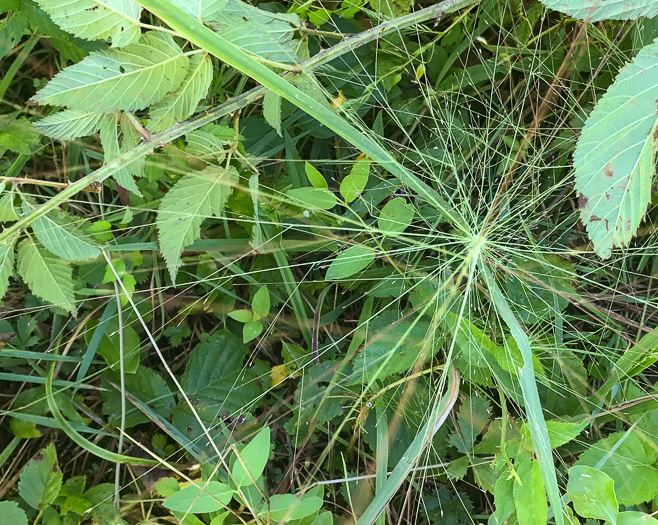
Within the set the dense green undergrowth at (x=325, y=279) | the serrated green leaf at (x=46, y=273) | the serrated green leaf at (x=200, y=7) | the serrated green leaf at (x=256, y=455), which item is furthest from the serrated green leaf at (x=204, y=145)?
the serrated green leaf at (x=256, y=455)

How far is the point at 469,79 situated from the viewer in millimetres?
1196

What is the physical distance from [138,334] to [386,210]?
758 millimetres

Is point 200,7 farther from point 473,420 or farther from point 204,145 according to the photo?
point 473,420

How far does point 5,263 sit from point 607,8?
122 cm

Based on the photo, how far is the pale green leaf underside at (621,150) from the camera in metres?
0.79

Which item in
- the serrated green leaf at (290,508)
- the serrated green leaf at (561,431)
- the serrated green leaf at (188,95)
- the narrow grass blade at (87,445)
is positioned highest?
the serrated green leaf at (188,95)

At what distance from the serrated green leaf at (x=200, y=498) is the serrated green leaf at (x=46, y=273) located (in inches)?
17.3

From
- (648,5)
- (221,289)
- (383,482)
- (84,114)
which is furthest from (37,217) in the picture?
(648,5)

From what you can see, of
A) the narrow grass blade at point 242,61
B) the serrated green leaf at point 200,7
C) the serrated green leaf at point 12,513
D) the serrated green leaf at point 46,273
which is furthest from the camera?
the serrated green leaf at point 12,513

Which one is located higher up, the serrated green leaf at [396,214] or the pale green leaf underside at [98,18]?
the pale green leaf underside at [98,18]

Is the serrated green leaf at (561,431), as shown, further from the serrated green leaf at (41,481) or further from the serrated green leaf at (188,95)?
the serrated green leaf at (41,481)

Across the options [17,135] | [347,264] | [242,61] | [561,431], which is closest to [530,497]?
[561,431]

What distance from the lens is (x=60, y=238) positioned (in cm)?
98

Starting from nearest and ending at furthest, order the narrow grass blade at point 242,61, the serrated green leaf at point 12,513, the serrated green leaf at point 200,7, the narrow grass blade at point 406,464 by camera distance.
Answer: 1. the narrow grass blade at point 242,61
2. the serrated green leaf at point 200,7
3. the narrow grass blade at point 406,464
4. the serrated green leaf at point 12,513
